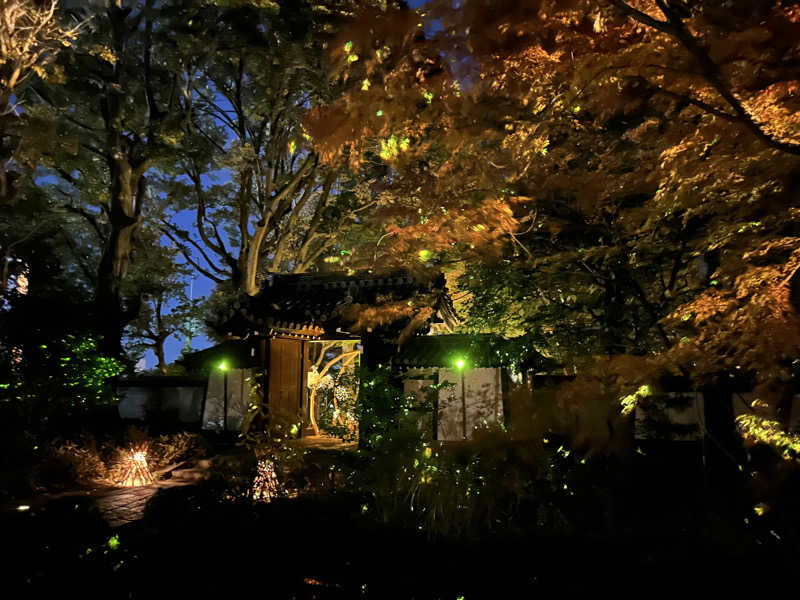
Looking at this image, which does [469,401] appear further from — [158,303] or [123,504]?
[158,303]

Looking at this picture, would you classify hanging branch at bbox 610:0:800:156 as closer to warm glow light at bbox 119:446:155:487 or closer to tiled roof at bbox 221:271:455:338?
tiled roof at bbox 221:271:455:338

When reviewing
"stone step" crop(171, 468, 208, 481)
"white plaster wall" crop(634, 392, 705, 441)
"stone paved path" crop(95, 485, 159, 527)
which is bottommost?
"stone paved path" crop(95, 485, 159, 527)

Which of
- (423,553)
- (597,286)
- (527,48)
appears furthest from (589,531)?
(527,48)

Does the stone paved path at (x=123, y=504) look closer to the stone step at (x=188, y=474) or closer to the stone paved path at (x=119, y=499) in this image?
the stone paved path at (x=119, y=499)

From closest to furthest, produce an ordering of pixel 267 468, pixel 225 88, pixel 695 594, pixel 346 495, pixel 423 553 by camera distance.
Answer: pixel 695 594
pixel 423 553
pixel 346 495
pixel 267 468
pixel 225 88

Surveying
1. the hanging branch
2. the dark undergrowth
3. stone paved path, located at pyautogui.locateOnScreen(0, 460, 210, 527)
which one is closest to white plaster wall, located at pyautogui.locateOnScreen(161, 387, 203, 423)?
stone paved path, located at pyautogui.locateOnScreen(0, 460, 210, 527)

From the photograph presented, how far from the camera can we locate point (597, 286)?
8.97 m

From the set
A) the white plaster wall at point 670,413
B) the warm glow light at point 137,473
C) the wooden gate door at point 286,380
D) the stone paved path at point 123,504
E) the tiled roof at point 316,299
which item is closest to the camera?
the stone paved path at point 123,504

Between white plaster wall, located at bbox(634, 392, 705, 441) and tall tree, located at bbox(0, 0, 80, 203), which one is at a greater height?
tall tree, located at bbox(0, 0, 80, 203)

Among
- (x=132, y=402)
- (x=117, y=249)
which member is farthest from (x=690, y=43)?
(x=132, y=402)

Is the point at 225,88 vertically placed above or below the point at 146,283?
above

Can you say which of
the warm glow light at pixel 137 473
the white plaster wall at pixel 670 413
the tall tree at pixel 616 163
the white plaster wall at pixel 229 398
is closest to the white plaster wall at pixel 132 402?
the white plaster wall at pixel 229 398

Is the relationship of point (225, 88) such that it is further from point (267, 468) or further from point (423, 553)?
point (423, 553)

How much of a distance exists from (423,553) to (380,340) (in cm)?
714
